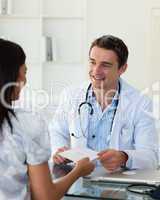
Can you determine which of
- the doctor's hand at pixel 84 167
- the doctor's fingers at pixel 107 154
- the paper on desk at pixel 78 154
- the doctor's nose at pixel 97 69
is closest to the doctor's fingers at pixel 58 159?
the paper on desk at pixel 78 154

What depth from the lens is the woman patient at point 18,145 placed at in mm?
1258

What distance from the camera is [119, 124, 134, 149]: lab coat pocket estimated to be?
2.26m

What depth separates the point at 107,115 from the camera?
233cm

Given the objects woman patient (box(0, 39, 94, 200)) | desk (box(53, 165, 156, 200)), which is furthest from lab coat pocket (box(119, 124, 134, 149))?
woman patient (box(0, 39, 94, 200))

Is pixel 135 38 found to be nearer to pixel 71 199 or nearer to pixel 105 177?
pixel 105 177

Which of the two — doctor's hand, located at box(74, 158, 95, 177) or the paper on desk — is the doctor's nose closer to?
the paper on desk

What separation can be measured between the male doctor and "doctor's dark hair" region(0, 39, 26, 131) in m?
0.93

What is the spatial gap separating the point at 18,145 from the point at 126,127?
43.1 inches

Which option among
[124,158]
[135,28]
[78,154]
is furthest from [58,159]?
[135,28]

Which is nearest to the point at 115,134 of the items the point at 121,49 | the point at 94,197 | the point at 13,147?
the point at 121,49

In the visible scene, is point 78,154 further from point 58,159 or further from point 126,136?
point 126,136

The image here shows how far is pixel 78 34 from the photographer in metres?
4.23

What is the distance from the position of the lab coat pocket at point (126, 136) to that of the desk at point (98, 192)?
1.93 feet

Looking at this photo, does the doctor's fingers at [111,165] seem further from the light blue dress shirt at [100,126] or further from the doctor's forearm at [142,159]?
the light blue dress shirt at [100,126]
